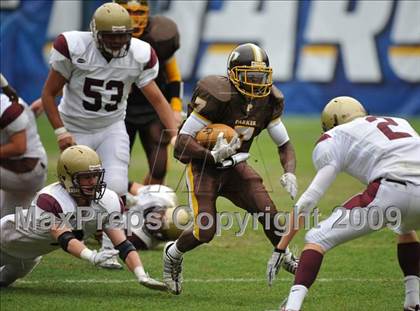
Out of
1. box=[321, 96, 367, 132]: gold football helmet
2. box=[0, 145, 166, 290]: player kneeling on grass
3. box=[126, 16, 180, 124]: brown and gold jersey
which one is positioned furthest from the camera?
box=[126, 16, 180, 124]: brown and gold jersey

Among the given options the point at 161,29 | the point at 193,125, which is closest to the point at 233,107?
the point at 193,125

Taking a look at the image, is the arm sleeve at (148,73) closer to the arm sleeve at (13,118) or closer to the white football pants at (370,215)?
the arm sleeve at (13,118)

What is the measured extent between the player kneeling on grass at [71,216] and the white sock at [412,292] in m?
1.45

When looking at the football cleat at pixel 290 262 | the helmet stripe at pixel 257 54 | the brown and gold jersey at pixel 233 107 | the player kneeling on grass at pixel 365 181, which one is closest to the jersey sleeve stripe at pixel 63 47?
the brown and gold jersey at pixel 233 107

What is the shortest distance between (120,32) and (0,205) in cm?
181

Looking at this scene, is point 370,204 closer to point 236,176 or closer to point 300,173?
point 236,176

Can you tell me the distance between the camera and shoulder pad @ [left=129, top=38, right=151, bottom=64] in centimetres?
763

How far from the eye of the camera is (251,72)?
6.50 m

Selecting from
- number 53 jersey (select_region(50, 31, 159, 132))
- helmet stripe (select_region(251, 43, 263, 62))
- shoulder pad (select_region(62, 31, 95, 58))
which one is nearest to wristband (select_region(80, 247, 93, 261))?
helmet stripe (select_region(251, 43, 263, 62))

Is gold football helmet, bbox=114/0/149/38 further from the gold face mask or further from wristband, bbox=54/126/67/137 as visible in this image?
the gold face mask

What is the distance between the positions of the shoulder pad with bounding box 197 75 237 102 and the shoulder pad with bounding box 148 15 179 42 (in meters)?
2.74

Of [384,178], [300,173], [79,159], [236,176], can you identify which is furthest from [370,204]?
[300,173]

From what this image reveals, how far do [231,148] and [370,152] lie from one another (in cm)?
110

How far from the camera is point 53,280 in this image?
7074mm
